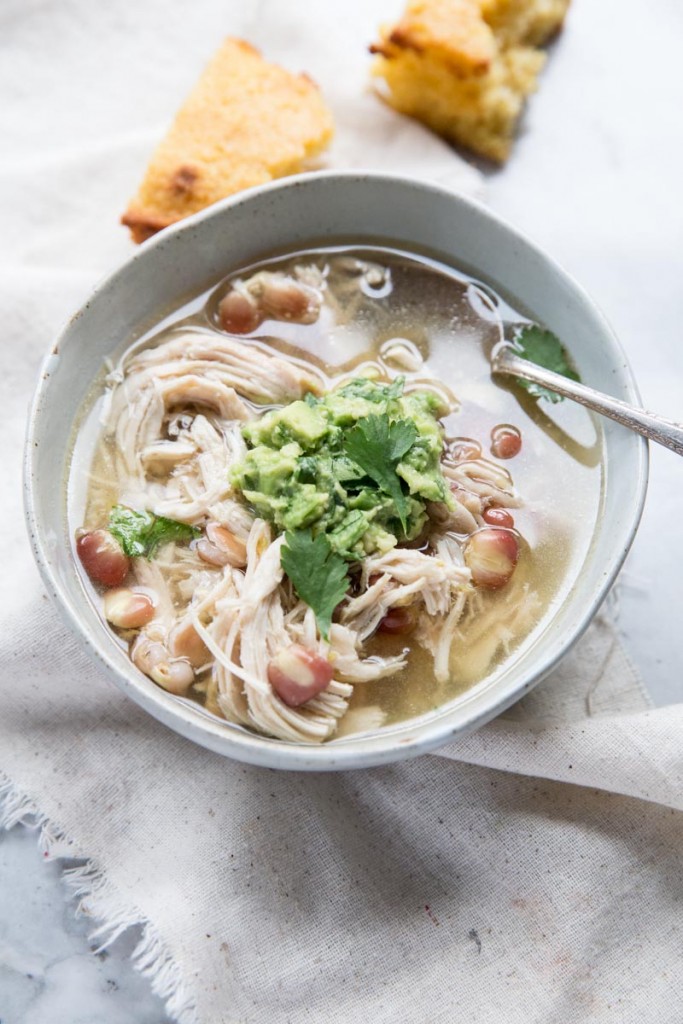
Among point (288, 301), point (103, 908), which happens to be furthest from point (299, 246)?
point (103, 908)

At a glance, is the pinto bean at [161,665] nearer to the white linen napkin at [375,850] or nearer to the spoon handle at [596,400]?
the white linen napkin at [375,850]

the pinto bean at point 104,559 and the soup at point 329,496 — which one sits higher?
the soup at point 329,496

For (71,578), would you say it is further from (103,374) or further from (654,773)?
(654,773)

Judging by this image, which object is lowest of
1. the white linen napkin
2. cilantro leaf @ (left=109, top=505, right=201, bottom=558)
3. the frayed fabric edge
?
the frayed fabric edge

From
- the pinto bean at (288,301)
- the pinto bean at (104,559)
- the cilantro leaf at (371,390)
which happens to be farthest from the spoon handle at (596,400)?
the pinto bean at (104,559)

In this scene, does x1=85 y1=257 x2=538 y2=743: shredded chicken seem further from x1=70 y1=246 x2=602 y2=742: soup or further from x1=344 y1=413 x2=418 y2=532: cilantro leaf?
x1=344 y1=413 x2=418 y2=532: cilantro leaf

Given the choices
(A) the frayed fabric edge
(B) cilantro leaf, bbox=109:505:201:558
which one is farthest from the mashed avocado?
(A) the frayed fabric edge
